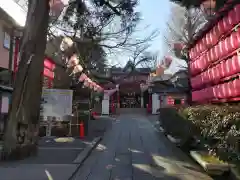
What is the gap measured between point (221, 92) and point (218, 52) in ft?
4.58

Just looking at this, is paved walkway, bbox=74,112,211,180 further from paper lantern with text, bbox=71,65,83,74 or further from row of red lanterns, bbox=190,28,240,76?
paper lantern with text, bbox=71,65,83,74

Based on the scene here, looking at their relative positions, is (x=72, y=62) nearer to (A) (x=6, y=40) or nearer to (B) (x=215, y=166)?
(A) (x=6, y=40)

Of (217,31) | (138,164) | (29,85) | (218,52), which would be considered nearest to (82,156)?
(138,164)

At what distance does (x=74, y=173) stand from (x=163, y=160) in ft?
11.1

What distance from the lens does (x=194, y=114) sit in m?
9.56

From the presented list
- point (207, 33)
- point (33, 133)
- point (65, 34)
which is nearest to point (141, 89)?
point (65, 34)

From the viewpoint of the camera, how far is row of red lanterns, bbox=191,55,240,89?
32.8 feet

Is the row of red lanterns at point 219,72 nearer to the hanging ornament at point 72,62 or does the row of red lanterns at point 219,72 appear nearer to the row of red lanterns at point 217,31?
the row of red lanterns at point 217,31

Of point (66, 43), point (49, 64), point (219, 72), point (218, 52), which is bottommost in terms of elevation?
point (219, 72)

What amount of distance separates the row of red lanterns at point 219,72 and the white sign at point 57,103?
5905 millimetres

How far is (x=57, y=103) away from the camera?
1563 centimetres

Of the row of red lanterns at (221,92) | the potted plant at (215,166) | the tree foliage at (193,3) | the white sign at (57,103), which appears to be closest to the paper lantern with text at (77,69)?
the white sign at (57,103)

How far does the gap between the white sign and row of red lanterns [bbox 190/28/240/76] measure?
6000mm

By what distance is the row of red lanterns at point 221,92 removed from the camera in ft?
33.1
